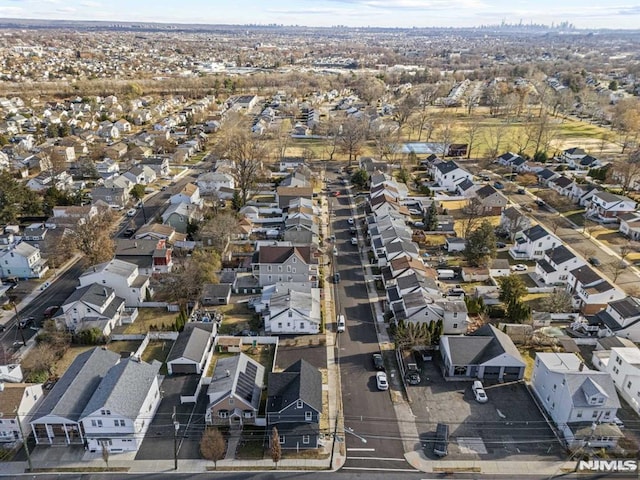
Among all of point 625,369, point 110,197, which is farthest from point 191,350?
point 110,197

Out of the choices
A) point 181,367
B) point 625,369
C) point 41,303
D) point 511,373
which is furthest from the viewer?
point 41,303

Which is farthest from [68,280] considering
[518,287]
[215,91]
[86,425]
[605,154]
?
[215,91]

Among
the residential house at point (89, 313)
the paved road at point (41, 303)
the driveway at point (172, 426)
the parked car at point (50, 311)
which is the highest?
the residential house at point (89, 313)

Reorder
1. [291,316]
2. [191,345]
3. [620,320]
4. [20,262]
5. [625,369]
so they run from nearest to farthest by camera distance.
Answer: [625,369] → [191,345] → [620,320] → [291,316] → [20,262]

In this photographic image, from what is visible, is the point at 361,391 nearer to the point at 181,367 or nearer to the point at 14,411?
the point at 181,367

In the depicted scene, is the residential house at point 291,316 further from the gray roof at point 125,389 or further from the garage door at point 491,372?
the garage door at point 491,372

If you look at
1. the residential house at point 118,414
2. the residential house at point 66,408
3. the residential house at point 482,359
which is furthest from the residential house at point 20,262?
the residential house at point 482,359

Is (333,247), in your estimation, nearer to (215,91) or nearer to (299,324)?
(299,324)

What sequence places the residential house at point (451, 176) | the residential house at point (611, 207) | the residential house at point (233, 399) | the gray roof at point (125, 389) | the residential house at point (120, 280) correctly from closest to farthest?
the gray roof at point (125, 389)
the residential house at point (233, 399)
the residential house at point (120, 280)
the residential house at point (611, 207)
the residential house at point (451, 176)
